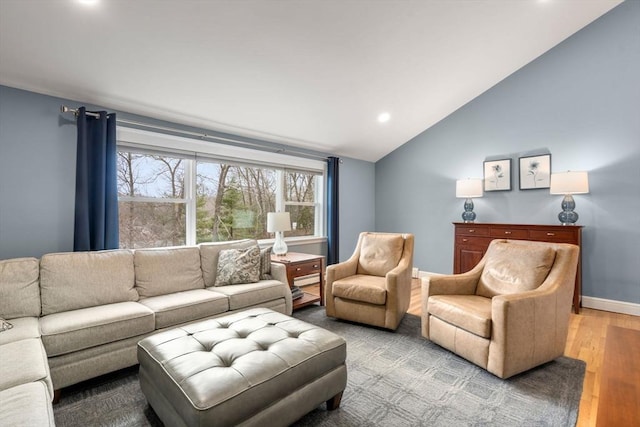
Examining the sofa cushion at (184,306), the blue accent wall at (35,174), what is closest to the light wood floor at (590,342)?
the sofa cushion at (184,306)

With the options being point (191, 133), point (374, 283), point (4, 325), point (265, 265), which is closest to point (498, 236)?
point (374, 283)

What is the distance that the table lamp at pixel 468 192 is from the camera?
14.0 feet

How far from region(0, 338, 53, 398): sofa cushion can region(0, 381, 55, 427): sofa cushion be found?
0.06m

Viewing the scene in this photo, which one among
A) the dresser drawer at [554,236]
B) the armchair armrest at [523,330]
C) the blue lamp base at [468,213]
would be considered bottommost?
the armchair armrest at [523,330]

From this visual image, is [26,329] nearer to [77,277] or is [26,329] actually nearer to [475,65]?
[77,277]

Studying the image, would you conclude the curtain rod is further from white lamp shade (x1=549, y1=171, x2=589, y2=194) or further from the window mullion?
white lamp shade (x1=549, y1=171, x2=589, y2=194)

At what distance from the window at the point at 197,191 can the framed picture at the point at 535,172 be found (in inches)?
112

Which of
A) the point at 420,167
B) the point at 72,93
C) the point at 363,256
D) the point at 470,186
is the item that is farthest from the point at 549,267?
the point at 72,93

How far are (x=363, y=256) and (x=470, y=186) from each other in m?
1.97

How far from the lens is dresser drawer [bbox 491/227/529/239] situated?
3.76 m

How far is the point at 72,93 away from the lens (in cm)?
265

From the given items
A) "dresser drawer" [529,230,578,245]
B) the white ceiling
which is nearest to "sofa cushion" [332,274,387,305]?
"dresser drawer" [529,230,578,245]

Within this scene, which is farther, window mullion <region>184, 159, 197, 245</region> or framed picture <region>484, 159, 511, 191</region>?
framed picture <region>484, 159, 511, 191</region>

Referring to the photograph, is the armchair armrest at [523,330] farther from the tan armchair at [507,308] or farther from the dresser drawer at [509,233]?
the dresser drawer at [509,233]
